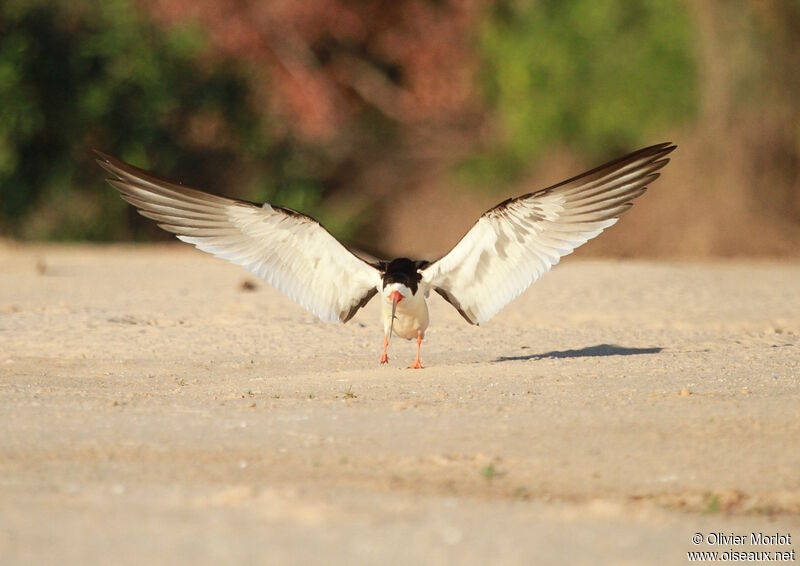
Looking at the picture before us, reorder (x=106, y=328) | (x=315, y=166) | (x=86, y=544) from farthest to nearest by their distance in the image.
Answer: (x=315, y=166) < (x=106, y=328) < (x=86, y=544)

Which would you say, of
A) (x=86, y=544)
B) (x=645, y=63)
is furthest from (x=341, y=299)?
(x=645, y=63)

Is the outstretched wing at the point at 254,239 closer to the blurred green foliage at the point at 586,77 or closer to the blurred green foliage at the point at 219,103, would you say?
the blurred green foliage at the point at 219,103

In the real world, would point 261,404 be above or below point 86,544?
above

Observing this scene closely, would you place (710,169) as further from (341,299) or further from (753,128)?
(341,299)

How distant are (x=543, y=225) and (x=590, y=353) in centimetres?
121

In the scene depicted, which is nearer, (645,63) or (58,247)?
(58,247)

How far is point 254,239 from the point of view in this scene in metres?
8.98

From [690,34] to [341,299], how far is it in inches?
594

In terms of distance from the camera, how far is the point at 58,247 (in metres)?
18.5

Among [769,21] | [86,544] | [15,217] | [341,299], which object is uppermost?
[769,21]

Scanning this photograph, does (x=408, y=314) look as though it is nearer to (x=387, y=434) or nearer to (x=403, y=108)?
(x=387, y=434)

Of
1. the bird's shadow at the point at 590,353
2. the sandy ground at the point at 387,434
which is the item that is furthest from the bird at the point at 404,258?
the bird's shadow at the point at 590,353

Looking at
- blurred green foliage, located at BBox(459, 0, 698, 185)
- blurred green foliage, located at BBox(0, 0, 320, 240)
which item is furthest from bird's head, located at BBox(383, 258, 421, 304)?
blurred green foliage, located at BBox(459, 0, 698, 185)

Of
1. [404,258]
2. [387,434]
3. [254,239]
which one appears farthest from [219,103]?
[387,434]
